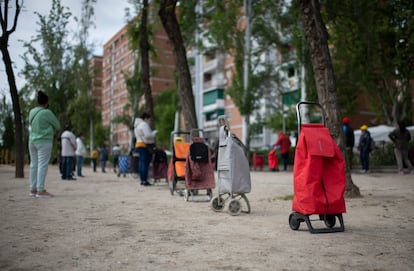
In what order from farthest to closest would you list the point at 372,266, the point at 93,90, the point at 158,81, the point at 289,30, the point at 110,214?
the point at 158,81 < the point at 93,90 < the point at 289,30 < the point at 110,214 < the point at 372,266

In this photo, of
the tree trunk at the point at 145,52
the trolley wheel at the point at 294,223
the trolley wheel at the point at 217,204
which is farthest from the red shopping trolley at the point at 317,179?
the tree trunk at the point at 145,52

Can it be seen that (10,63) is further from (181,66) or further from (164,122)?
(164,122)

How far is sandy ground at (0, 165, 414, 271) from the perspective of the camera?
11.1 feet

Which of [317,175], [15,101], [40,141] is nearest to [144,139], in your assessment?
[40,141]

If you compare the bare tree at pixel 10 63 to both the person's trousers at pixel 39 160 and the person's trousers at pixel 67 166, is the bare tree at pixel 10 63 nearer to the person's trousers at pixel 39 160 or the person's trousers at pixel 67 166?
the person's trousers at pixel 67 166

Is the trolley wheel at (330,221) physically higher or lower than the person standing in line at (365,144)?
lower

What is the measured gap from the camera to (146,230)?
4.90 meters

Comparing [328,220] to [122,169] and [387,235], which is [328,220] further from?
[122,169]

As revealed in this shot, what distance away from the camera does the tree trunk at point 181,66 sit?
40.6 ft

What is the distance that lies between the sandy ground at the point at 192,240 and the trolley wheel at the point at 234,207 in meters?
0.12

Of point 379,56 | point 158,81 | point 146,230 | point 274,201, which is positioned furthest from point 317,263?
point 158,81

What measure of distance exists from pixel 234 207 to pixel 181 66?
721cm

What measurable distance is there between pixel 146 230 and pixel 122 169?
14.1 metres

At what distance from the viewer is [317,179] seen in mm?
4691
